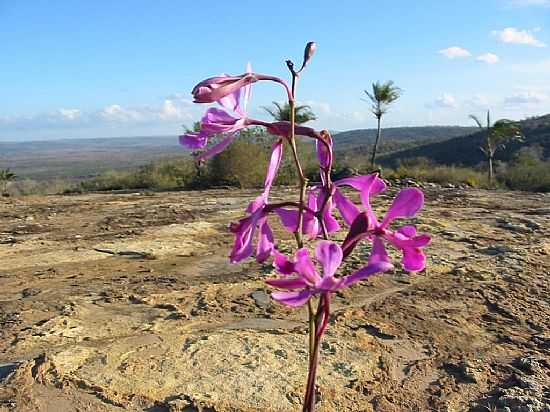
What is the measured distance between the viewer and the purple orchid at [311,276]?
867mm

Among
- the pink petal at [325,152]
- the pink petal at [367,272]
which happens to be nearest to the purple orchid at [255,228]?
the pink petal at [325,152]

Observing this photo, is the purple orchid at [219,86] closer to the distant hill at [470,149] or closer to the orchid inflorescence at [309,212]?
the orchid inflorescence at [309,212]

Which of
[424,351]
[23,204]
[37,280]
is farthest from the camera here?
[23,204]

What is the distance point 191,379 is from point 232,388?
26 cm

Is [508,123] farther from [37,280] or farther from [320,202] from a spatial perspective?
[320,202]

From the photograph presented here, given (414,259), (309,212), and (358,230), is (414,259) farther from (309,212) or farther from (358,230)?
(309,212)

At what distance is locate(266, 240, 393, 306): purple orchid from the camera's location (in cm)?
87

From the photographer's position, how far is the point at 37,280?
207 inches

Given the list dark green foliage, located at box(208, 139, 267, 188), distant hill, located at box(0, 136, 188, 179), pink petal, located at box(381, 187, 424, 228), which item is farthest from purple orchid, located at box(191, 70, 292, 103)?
distant hill, located at box(0, 136, 188, 179)

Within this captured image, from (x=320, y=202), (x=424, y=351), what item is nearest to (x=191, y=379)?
(x=424, y=351)

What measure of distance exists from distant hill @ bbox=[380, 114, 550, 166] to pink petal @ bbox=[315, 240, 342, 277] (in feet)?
130

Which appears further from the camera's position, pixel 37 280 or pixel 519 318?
pixel 37 280

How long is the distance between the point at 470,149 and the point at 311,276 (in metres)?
48.6

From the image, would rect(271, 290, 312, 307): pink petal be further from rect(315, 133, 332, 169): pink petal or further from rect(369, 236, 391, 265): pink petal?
rect(315, 133, 332, 169): pink petal
